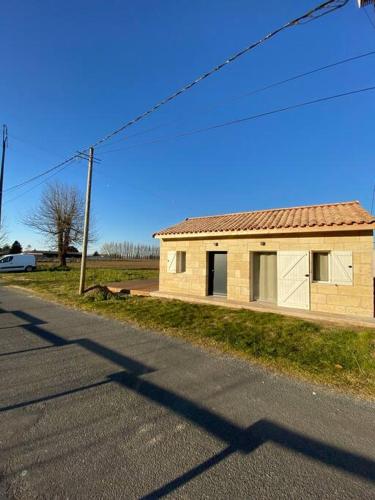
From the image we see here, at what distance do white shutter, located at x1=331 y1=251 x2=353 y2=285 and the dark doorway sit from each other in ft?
13.2

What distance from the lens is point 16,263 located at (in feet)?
88.1

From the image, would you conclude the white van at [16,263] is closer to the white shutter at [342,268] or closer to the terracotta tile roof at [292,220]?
the terracotta tile roof at [292,220]

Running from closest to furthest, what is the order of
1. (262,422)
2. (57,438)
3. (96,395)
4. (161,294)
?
(57,438), (262,422), (96,395), (161,294)

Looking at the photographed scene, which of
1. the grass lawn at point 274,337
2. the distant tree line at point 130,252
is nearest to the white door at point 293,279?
the grass lawn at point 274,337

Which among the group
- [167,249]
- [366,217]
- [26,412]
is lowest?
[26,412]

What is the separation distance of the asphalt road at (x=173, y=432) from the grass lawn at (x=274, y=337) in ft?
1.84

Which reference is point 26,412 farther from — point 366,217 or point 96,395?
point 366,217

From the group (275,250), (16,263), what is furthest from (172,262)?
(16,263)

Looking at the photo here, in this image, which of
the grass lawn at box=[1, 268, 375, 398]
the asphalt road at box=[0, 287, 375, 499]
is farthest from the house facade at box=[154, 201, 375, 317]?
the asphalt road at box=[0, 287, 375, 499]

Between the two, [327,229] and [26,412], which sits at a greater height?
[327,229]

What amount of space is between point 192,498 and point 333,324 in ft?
21.5

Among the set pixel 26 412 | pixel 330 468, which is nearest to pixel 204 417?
pixel 330 468

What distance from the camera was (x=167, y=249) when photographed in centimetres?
1262

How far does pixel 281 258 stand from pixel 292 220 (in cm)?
145
